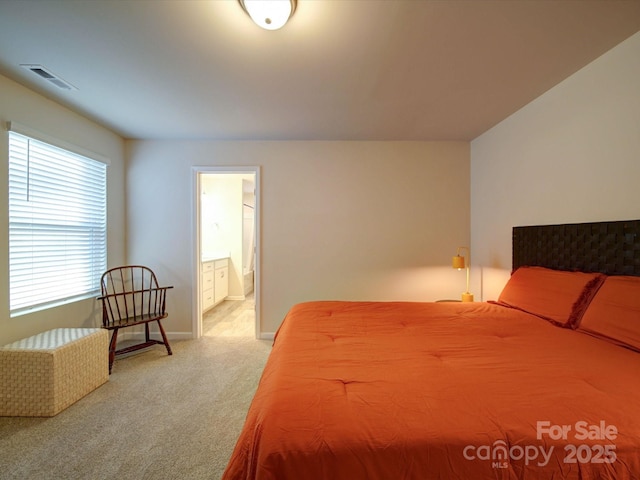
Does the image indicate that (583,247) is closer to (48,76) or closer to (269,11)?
(269,11)

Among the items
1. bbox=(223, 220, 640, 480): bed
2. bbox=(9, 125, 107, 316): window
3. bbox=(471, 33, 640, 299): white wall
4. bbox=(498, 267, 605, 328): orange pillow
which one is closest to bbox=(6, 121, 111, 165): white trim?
bbox=(9, 125, 107, 316): window

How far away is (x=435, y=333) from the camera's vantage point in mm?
1539

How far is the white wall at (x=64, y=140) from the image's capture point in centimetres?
200

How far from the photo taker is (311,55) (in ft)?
5.66

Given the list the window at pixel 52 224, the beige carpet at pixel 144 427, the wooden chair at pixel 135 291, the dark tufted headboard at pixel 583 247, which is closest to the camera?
the beige carpet at pixel 144 427

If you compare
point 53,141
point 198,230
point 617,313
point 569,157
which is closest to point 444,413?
point 617,313

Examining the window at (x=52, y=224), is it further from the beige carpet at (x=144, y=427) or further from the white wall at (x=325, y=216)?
the beige carpet at (x=144, y=427)

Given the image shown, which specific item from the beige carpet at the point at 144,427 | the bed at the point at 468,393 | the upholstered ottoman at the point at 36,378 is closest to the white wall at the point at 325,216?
the beige carpet at the point at 144,427

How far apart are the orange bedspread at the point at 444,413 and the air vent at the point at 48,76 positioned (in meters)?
2.52

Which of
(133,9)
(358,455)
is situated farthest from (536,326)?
(133,9)

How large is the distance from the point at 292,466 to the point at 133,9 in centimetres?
210

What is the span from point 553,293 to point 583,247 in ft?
1.32

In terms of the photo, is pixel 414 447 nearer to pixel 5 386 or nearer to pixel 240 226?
pixel 5 386

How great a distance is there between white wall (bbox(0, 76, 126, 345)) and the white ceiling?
150 mm
